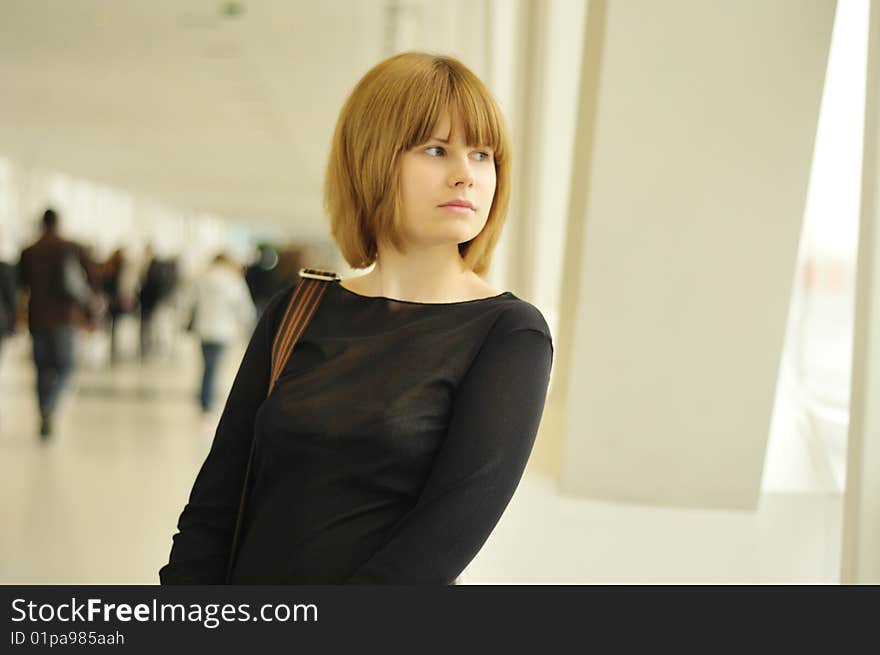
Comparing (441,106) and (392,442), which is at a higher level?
(441,106)

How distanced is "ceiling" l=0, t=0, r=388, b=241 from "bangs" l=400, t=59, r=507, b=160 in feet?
25.6

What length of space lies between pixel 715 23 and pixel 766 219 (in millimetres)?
626

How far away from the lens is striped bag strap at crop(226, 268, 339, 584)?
57.3 inches

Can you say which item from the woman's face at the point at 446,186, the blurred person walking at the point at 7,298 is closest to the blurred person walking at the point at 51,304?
the blurred person walking at the point at 7,298

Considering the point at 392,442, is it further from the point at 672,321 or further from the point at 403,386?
the point at 672,321

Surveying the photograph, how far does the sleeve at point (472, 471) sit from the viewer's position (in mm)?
1265

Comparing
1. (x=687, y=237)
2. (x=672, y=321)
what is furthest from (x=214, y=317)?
(x=687, y=237)

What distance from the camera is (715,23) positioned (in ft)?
9.58

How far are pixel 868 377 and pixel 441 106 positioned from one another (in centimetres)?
119

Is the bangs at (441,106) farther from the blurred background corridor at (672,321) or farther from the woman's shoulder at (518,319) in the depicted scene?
the blurred background corridor at (672,321)

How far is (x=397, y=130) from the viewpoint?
1.36 m

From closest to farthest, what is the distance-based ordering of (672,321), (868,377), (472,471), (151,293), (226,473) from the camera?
(472,471) → (226,473) → (868,377) → (672,321) → (151,293)

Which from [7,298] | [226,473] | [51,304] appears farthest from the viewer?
[7,298]

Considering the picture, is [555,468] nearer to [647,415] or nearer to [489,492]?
[647,415]
